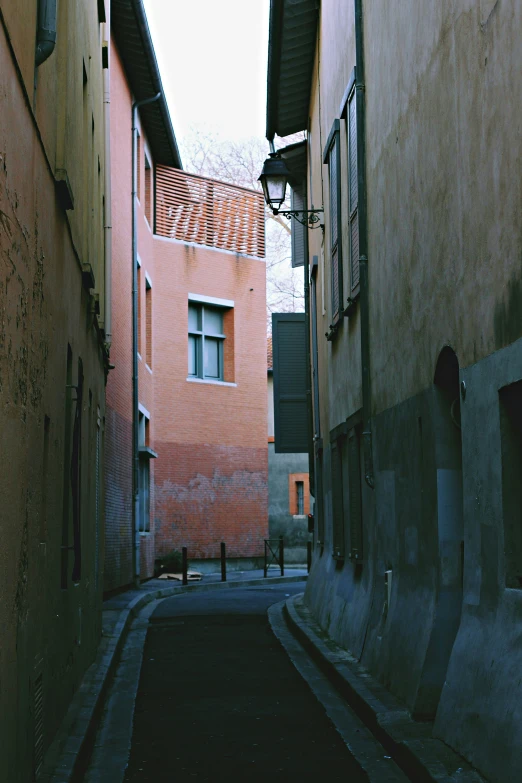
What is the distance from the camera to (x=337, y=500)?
1414 cm

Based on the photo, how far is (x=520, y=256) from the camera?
5887 millimetres

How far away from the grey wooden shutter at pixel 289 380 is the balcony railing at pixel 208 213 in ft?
30.4

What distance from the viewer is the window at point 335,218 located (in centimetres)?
1352

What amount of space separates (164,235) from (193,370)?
3578 millimetres

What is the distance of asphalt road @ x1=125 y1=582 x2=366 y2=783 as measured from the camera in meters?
7.10

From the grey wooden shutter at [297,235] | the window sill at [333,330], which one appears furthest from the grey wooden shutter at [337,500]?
the grey wooden shutter at [297,235]

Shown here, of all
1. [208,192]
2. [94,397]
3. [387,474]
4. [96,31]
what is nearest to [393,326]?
[387,474]

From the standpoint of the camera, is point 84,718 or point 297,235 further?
point 297,235

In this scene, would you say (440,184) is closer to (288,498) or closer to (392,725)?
(392,725)

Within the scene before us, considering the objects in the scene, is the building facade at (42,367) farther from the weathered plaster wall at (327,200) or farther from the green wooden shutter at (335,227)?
the green wooden shutter at (335,227)

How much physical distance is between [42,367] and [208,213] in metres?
24.6

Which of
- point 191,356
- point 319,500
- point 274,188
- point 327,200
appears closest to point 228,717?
point 274,188

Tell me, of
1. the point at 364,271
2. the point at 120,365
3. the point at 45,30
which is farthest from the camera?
the point at 120,365

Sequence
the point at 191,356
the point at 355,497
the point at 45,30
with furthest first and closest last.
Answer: the point at 191,356, the point at 355,497, the point at 45,30
